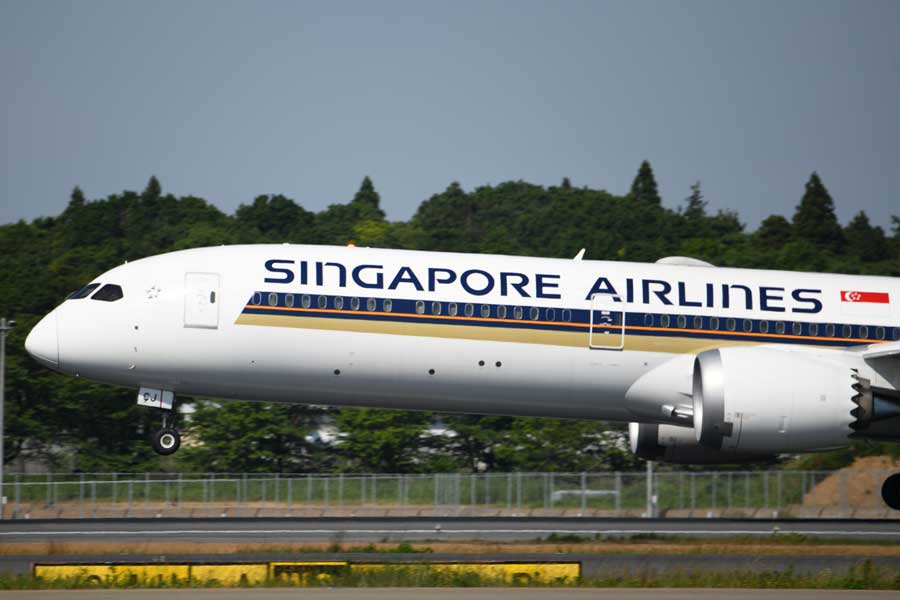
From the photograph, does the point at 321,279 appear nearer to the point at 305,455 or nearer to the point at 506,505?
the point at 506,505

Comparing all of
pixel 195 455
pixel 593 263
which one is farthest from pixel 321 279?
pixel 195 455

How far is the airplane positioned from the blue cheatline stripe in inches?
1.3

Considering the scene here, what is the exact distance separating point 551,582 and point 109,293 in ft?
42.0

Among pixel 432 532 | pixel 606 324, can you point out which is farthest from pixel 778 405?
pixel 432 532

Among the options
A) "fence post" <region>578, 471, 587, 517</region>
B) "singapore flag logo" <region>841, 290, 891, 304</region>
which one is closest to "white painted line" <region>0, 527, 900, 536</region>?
"singapore flag logo" <region>841, 290, 891, 304</region>

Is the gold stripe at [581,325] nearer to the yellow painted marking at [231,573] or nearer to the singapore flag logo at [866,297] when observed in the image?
the singapore flag logo at [866,297]

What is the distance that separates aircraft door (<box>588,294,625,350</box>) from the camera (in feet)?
103

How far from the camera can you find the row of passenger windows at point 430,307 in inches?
1196

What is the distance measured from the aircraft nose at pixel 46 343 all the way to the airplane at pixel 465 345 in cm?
5

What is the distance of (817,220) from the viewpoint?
7003 inches

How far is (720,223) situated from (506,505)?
118m

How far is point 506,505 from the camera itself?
153 feet

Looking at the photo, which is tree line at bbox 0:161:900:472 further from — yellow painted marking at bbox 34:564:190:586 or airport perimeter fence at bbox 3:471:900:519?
yellow painted marking at bbox 34:564:190:586

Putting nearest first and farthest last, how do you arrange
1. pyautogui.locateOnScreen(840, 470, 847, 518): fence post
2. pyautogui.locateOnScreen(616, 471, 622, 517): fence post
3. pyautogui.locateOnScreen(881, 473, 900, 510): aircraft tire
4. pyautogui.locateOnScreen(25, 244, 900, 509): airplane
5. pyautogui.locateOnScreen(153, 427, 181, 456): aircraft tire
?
pyautogui.locateOnScreen(25, 244, 900, 509): airplane < pyautogui.locateOnScreen(153, 427, 181, 456): aircraft tire < pyautogui.locateOnScreen(881, 473, 900, 510): aircraft tire < pyautogui.locateOnScreen(840, 470, 847, 518): fence post < pyautogui.locateOnScreen(616, 471, 622, 517): fence post
